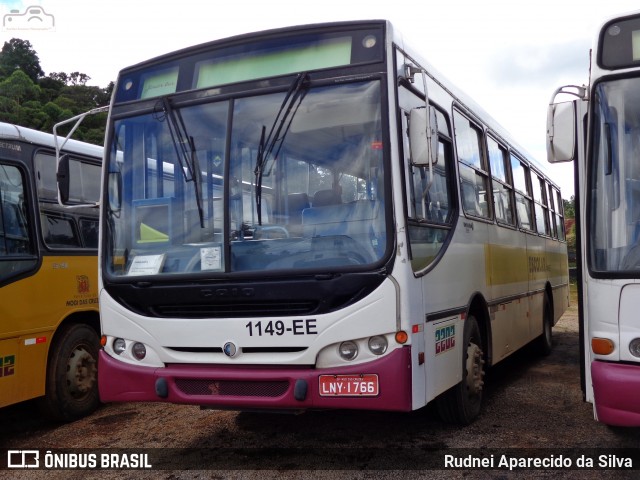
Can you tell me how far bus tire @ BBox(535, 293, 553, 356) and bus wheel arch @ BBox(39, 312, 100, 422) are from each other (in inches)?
244

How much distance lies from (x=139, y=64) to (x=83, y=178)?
2.46m

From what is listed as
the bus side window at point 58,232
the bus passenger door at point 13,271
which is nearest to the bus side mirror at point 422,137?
the bus passenger door at point 13,271

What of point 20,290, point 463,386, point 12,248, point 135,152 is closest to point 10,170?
point 12,248

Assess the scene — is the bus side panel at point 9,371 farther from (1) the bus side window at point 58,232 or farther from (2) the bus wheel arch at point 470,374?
(2) the bus wheel arch at point 470,374

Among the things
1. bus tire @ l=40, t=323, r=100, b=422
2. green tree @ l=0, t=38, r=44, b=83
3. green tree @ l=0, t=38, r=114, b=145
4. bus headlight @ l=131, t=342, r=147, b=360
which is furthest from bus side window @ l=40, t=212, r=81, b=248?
green tree @ l=0, t=38, r=44, b=83

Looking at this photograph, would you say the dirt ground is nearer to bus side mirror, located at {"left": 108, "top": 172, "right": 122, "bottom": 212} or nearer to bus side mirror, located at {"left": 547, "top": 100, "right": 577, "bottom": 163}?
bus side mirror, located at {"left": 108, "top": 172, "right": 122, "bottom": 212}

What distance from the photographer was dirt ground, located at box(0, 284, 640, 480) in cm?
478

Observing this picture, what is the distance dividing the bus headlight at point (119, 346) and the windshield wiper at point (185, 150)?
3.58ft

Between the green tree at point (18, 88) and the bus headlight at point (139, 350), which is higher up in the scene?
the green tree at point (18, 88)

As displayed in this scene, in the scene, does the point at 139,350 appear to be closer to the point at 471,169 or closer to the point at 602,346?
the point at 602,346

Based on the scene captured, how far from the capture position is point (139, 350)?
16.1 feet

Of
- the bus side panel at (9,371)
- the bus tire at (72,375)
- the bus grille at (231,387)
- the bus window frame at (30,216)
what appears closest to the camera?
the bus grille at (231,387)

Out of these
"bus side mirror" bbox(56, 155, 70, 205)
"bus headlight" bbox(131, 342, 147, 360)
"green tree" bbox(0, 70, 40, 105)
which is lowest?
"bus headlight" bbox(131, 342, 147, 360)

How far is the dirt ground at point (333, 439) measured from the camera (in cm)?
478
